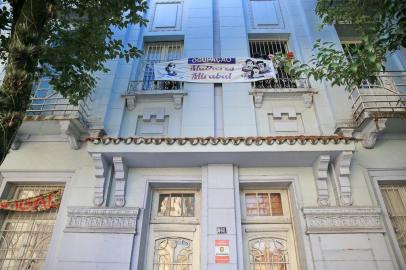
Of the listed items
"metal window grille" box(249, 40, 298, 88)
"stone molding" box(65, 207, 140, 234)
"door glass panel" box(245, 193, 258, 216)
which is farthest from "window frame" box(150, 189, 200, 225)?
"metal window grille" box(249, 40, 298, 88)

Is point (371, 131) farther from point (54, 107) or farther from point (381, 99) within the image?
point (54, 107)

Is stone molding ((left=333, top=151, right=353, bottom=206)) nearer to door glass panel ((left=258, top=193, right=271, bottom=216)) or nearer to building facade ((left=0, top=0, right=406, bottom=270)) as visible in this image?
building facade ((left=0, top=0, right=406, bottom=270))

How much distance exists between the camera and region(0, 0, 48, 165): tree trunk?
3641 mm

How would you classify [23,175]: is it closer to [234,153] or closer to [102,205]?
[102,205]

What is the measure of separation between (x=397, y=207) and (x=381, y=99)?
8.72 feet

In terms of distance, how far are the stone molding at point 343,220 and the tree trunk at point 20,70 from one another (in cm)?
516

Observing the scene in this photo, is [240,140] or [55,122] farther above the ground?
[55,122]

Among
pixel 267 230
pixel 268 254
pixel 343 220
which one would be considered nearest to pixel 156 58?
pixel 267 230

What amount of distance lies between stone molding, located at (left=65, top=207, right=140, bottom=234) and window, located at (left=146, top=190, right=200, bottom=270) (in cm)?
59

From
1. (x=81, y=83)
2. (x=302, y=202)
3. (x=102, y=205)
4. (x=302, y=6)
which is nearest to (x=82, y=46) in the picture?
(x=81, y=83)

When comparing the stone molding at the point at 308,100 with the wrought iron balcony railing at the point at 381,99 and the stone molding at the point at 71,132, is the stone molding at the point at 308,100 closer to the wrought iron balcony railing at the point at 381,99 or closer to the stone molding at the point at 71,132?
the wrought iron balcony railing at the point at 381,99

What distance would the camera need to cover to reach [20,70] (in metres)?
3.88

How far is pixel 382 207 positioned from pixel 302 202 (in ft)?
5.17

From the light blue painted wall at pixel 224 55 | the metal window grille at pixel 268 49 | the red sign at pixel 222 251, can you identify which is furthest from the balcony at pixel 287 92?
the red sign at pixel 222 251
